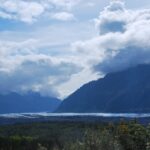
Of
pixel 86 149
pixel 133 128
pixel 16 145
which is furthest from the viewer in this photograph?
pixel 16 145

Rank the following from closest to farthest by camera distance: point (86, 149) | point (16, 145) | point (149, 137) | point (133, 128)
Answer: point (86, 149) < point (149, 137) < point (133, 128) < point (16, 145)

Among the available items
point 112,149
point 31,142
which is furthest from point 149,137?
point 31,142

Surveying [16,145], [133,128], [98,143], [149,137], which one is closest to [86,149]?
[98,143]

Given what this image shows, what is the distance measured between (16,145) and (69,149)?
404 ft

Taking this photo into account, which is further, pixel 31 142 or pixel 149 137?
pixel 31 142

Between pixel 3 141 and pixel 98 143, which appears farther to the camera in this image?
pixel 3 141

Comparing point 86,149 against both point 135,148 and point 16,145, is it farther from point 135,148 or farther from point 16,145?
point 16,145

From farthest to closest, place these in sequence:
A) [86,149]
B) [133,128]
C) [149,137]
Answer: [133,128] < [149,137] < [86,149]

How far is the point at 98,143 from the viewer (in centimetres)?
5244

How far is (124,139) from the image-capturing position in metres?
79.5

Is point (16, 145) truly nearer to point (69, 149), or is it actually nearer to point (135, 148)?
point (135, 148)

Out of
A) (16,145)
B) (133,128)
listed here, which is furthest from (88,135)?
(16,145)

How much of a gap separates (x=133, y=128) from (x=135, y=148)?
612 centimetres

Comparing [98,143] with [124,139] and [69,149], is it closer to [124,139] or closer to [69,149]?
[69,149]
